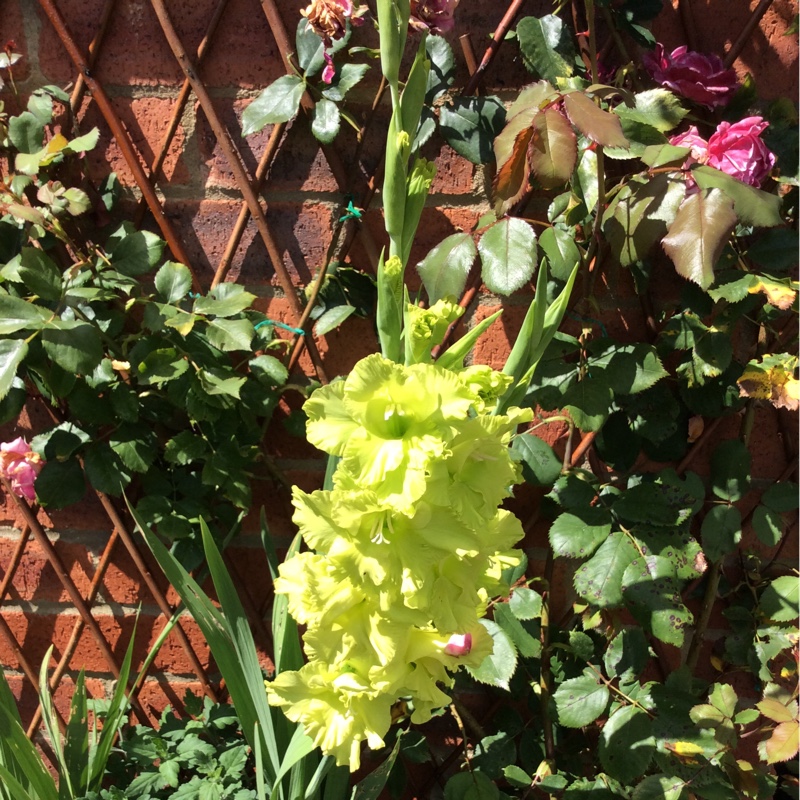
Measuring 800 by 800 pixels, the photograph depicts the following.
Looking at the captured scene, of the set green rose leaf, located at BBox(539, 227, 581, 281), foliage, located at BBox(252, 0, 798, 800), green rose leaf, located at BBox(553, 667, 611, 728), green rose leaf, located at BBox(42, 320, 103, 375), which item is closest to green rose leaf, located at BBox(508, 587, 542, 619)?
foliage, located at BBox(252, 0, 798, 800)

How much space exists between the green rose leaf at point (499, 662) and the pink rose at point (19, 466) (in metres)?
0.70

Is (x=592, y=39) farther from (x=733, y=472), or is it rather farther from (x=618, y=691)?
(x=618, y=691)

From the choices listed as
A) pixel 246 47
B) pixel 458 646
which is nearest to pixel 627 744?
pixel 458 646

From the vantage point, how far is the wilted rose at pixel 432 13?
894 millimetres

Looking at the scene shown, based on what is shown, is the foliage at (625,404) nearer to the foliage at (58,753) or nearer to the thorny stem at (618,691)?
the thorny stem at (618,691)

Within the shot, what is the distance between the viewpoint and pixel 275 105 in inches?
39.4

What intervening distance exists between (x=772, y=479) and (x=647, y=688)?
380 millimetres

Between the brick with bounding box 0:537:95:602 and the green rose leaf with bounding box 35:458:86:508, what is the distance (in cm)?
16

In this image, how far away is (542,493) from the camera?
1.14 metres

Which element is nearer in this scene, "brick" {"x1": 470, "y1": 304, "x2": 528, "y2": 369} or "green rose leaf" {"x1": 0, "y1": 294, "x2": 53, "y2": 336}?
"green rose leaf" {"x1": 0, "y1": 294, "x2": 53, "y2": 336}

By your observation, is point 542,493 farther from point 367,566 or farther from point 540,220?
point 367,566

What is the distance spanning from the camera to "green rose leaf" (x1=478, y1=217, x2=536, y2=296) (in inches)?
35.7

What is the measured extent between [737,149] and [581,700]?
2.47ft

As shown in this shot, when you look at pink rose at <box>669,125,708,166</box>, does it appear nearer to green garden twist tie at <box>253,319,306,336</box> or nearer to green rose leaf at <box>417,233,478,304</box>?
green rose leaf at <box>417,233,478,304</box>
